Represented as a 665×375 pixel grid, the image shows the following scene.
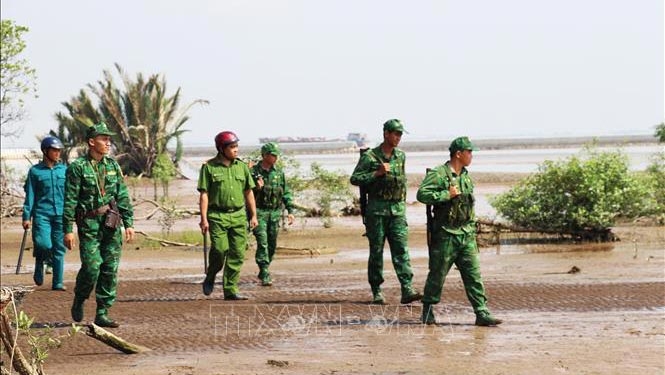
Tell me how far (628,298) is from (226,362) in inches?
213

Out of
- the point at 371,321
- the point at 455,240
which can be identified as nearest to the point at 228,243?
the point at 371,321

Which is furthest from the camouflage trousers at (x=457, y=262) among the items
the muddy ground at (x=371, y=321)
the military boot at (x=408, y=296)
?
the military boot at (x=408, y=296)

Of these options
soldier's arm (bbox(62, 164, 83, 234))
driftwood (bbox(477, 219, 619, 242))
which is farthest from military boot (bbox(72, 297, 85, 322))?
driftwood (bbox(477, 219, 619, 242))

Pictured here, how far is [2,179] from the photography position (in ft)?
96.4

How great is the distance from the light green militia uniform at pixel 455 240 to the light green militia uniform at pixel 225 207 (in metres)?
2.54

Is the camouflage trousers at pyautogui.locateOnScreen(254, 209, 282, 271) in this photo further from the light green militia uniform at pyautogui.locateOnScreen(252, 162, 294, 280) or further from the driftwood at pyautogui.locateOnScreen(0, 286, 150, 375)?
the driftwood at pyautogui.locateOnScreen(0, 286, 150, 375)

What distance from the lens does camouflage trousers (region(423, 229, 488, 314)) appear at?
11.6 metres

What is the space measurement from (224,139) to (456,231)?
2951 millimetres

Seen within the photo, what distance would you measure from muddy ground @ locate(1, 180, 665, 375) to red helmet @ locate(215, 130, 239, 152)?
65.1 inches

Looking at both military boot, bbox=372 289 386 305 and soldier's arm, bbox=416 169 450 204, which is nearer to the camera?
soldier's arm, bbox=416 169 450 204

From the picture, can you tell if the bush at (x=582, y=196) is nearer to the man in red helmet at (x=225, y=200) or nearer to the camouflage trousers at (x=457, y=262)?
the man in red helmet at (x=225, y=200)

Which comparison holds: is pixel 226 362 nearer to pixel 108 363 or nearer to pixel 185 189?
pixel 108 363

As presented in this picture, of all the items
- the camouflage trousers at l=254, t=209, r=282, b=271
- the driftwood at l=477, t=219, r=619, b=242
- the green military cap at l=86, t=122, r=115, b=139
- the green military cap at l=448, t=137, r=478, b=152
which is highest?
the green military cap at l=86, t=122, r=115, b=139

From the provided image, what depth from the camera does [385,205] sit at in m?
13.3
